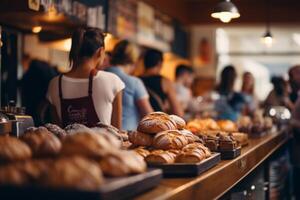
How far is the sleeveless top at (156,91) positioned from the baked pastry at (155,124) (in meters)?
2.29

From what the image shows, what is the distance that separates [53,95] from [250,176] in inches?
67.4

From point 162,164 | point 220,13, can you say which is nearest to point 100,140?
point 162,164

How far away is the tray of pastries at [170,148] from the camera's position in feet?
8.77

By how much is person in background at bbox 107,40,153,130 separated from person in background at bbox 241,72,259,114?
11.2ft

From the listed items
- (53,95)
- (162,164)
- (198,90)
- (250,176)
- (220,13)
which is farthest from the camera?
(198,90)

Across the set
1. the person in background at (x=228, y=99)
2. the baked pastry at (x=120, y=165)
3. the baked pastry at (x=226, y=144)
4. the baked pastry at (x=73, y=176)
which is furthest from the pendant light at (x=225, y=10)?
the baked pastry at (x=73, y=176)

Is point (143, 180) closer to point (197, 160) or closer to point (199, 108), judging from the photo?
point (197, 160)

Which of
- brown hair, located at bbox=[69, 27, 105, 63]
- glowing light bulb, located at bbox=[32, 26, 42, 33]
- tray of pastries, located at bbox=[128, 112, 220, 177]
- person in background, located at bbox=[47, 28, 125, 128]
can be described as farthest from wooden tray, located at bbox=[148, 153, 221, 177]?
glowing light bulb, located at bbox=[32, 26, 42, 33]

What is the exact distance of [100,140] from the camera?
2.12 metres

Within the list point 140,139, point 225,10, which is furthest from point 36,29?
point 140,139

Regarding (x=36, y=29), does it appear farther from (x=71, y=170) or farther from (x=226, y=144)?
(x=71, y=170)

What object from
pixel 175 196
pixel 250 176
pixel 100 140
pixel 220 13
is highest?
pixel 220 13

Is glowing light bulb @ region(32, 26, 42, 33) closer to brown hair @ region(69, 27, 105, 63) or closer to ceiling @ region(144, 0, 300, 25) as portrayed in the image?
brown hair @ region(69, 27, 105, 63)

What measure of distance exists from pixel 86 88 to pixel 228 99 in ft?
14.2
